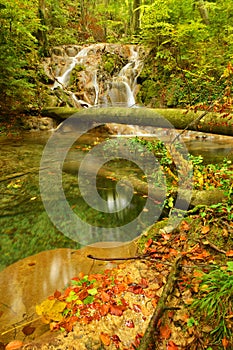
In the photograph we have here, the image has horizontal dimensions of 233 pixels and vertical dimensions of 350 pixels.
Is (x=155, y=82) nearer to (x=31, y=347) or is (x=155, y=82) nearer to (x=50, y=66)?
(x=50, y=66)

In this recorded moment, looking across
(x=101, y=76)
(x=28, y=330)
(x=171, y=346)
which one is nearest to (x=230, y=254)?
(x=171, y=346)

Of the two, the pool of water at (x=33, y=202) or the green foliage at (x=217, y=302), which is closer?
the green foliage at (x=217, y=302)

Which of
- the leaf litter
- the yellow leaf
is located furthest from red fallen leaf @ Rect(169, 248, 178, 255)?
the yellow leaf

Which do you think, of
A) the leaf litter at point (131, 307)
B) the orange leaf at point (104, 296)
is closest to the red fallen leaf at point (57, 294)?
the leaf litter at point (131, 307)

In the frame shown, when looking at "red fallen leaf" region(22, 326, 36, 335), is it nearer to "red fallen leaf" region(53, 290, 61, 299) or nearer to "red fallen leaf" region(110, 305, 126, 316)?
"red fallen leaf" region(53, 290, 61, 299)

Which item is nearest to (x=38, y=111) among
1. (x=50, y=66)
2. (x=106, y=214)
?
(x=50, y=66)

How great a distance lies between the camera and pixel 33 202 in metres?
4.61

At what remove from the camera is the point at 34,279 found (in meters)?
2.63

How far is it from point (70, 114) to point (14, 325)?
7.46 metres

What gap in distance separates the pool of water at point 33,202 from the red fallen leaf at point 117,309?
139 cm

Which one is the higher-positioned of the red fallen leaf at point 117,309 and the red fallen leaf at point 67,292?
the red fallen leaf at point 117,309

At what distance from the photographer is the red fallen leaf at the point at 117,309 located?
6.59 ft

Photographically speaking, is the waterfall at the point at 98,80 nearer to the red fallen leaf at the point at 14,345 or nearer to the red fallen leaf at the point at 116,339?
the red fallen leaf at the point at 14,345

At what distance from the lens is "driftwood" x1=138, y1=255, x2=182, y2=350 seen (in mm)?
1597
